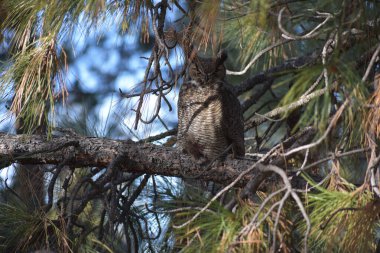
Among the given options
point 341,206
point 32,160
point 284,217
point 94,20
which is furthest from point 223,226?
point 32,160

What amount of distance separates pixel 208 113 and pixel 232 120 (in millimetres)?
129

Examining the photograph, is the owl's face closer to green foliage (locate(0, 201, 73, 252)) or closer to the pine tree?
the pine tree

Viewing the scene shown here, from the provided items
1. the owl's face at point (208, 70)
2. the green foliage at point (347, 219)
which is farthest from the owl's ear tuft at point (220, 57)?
the green foliage at point (347, 219)

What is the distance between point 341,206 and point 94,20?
3.29ft

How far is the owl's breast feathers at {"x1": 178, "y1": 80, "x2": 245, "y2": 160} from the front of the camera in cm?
340

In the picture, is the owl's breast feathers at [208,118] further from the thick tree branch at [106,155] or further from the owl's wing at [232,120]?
the thick tree branch at [106,155]

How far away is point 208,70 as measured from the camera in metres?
3.39

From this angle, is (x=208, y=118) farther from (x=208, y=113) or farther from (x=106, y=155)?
(x=106, y=155)

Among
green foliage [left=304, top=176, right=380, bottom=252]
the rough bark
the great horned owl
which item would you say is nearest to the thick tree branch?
the rough bark

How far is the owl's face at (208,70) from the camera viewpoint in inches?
132

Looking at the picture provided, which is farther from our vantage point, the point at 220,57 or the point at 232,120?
the point at 232,120

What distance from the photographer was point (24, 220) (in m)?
2.65

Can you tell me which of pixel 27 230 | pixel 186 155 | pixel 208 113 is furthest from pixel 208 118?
pixel 27 230

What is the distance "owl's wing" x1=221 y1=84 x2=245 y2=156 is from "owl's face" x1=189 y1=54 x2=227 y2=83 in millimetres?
72
